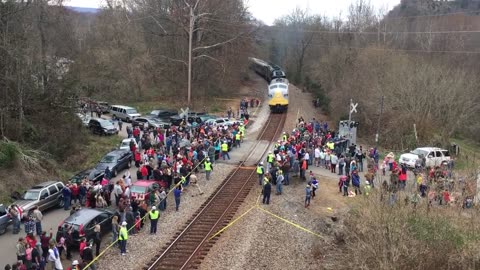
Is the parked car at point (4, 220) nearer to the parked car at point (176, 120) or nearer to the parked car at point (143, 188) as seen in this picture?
the parked car at point (143, 188)

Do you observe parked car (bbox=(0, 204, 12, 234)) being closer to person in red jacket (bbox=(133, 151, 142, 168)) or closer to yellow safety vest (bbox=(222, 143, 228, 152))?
person in red jacket (bbox=(133, 151, 142, 168))

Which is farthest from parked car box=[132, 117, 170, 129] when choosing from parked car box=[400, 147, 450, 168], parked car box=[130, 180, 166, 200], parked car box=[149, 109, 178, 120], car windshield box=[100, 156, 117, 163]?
parked car box=[400, 147, 450, 168]

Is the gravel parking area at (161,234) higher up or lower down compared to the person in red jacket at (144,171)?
lower down

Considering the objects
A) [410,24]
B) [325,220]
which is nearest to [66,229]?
[325,220]

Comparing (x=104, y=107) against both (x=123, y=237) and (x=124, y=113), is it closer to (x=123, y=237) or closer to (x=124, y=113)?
(x=124, y=113)

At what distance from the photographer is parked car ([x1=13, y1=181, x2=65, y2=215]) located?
70.8 ft

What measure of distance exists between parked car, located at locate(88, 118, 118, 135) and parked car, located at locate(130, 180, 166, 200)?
565 inches

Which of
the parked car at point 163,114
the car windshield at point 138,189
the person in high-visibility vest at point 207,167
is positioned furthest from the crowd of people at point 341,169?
the parked car at point 163,114

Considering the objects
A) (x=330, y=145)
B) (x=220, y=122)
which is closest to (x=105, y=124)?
(x=220, y=122)

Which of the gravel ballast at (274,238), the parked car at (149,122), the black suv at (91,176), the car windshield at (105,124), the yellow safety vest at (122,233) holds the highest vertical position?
the car windshield at (105,124)

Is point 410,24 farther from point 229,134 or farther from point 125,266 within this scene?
point 125,266

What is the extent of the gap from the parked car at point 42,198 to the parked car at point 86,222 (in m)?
3.07

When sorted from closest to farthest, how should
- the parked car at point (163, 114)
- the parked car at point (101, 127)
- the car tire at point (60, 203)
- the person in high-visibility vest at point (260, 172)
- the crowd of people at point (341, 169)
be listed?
the crowd of people at point (341, 169)
the car tire at point (60, 203)
the person in high-visibility vest at point (260, 172)
the parked car at point (101, 127)
the parked car at point (163, 114)

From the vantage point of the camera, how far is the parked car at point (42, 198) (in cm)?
2157
